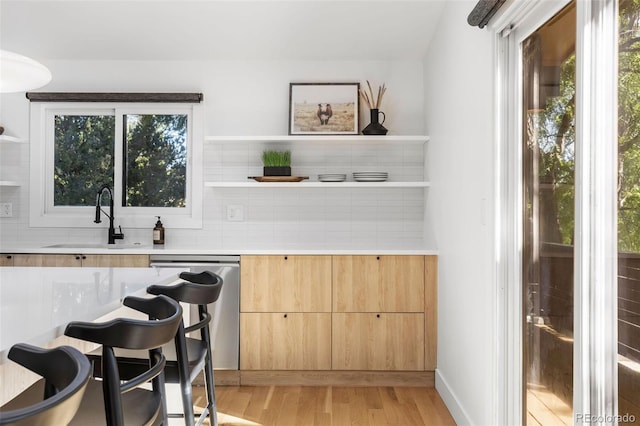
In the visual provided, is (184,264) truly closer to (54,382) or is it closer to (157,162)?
(157,162)

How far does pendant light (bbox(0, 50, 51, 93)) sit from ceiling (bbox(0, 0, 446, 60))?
1.58 meters

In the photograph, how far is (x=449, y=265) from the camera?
9.52 feet

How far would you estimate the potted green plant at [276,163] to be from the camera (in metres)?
3.55

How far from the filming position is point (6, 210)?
381 centimetres

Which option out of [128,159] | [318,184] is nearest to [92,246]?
[128,159]

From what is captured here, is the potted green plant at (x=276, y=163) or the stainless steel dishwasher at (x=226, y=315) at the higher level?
the potted green plant at (x=276, y=163)

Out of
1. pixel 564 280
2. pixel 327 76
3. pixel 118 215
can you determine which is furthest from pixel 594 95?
pixel 118 215

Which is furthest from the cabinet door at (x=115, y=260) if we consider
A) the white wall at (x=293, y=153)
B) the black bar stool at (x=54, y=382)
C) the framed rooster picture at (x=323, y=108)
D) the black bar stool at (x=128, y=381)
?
the black bar stool at (x=54, y=382)

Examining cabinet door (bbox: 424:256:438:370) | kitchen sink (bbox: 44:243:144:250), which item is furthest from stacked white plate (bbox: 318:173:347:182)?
kitchen sink (bbox: 44:243:144:250)

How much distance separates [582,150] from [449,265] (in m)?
1.50

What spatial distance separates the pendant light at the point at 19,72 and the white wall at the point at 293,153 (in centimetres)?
187

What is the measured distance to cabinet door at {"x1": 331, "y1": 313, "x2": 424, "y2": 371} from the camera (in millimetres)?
3209

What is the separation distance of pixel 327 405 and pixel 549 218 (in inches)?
71.4

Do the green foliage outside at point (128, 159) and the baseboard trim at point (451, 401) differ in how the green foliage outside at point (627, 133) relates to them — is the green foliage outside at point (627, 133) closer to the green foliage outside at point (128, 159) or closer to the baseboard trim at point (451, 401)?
the baseboard trim at point (451, 401)
